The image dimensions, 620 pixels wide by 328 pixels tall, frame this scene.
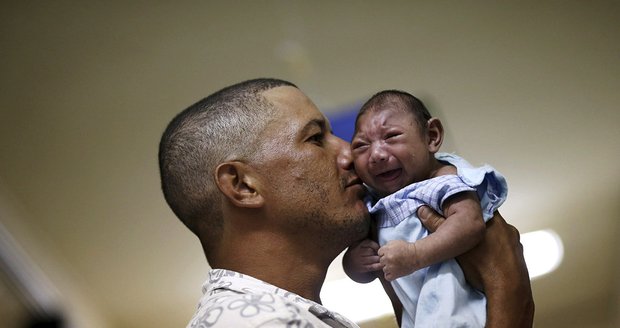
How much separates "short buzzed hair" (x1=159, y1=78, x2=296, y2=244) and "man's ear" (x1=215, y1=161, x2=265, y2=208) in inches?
0.9

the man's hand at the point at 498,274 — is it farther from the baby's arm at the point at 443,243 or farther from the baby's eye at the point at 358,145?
the baby's eye at the point at 358,145

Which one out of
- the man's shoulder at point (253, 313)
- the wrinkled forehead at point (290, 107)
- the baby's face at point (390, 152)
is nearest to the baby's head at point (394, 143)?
the baby's face at point (390, 152)

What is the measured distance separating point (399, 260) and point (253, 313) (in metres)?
0.29

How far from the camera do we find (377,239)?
134cm

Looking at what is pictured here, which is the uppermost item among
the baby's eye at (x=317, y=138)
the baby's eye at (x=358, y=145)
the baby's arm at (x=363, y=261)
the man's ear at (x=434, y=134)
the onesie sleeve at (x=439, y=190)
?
the baby's eye at (x=317, y=138)

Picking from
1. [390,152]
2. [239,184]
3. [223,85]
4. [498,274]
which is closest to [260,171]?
[239,184]

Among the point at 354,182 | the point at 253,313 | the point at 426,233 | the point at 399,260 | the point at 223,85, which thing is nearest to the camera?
the point at 253,313

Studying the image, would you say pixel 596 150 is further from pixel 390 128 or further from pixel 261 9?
pixel 390 128

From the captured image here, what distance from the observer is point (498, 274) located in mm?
1280

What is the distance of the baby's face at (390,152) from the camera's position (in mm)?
1284

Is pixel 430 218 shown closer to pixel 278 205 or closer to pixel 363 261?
pixel 363 261

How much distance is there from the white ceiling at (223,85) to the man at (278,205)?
3.31ft

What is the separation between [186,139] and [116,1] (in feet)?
3.40

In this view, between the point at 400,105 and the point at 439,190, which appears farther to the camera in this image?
the point at 400,105
